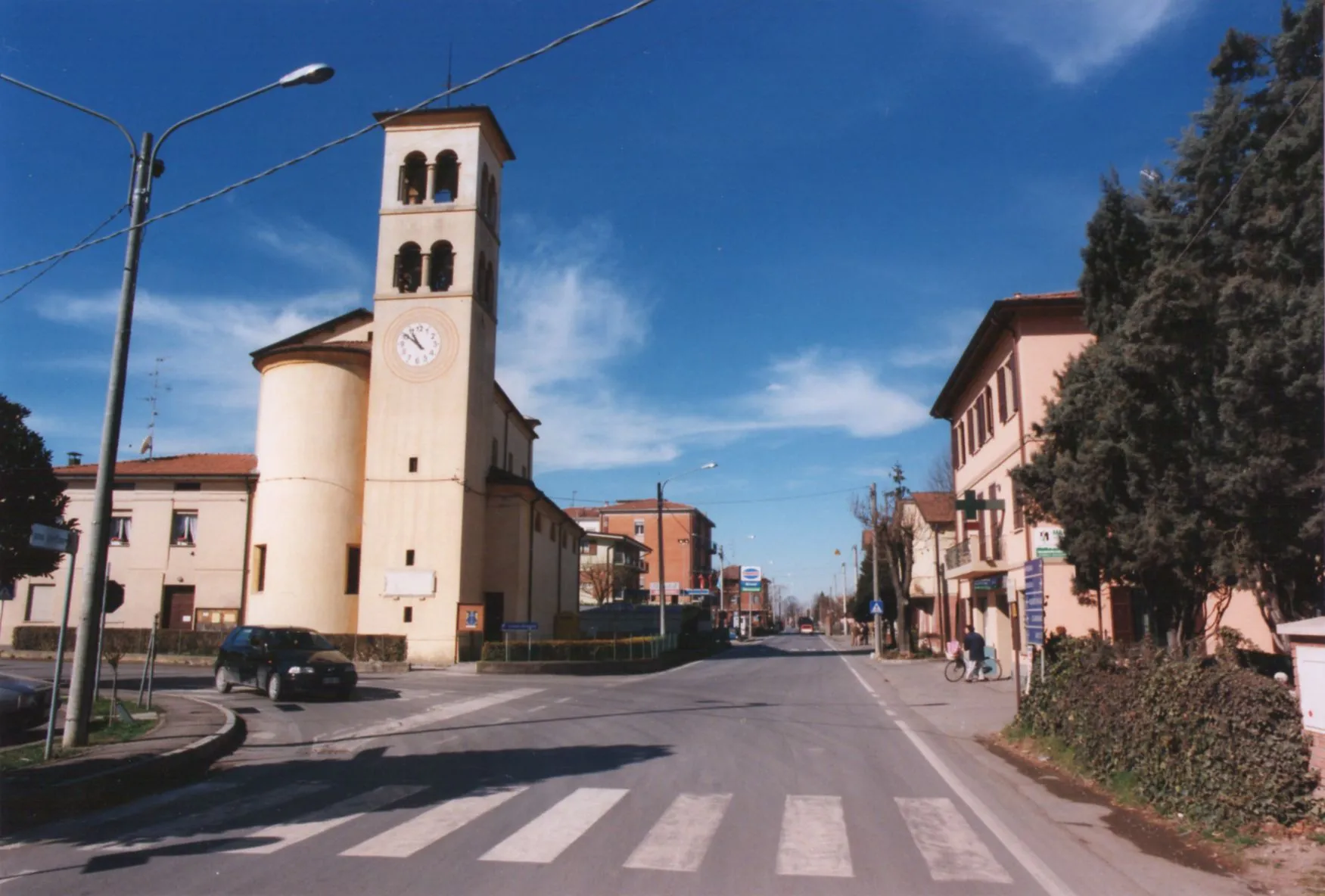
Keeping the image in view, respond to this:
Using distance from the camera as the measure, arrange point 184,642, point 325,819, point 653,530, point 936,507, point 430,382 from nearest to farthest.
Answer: point 325,819 → point 184,642 → point 430,382 → point 936,507 → point 653,530

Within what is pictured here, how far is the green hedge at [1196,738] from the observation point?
7605 mm

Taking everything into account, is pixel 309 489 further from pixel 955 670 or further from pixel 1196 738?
pixel 1196 738

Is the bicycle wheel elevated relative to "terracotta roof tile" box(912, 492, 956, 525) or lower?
lower

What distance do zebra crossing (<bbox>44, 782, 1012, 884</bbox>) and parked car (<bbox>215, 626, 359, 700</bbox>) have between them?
10094 millimetres

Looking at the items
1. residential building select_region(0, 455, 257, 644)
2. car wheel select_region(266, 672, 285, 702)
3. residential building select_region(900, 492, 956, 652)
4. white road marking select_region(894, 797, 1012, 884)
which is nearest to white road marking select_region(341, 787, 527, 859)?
white road marking select_region(894, 797, 1012, 884)

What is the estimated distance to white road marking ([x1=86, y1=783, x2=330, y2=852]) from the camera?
7711 mm

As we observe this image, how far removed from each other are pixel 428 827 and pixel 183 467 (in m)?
38.3

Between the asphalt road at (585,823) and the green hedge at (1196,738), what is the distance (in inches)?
39.6

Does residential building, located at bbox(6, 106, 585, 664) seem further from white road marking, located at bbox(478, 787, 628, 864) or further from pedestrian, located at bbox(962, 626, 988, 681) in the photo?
white road marking, located at bbox(478, 787, 628, 864)

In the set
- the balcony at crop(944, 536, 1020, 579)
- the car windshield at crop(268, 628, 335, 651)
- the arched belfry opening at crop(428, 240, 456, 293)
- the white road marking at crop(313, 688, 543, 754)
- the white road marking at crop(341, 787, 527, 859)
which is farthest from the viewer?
the arched belfry opening at crop(428, 240, 456, 293)

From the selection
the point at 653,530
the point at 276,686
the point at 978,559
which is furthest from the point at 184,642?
the point at 653,530

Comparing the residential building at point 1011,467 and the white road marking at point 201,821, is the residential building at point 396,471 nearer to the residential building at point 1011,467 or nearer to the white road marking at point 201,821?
the residential building at point 1011,467

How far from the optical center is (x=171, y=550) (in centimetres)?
4038

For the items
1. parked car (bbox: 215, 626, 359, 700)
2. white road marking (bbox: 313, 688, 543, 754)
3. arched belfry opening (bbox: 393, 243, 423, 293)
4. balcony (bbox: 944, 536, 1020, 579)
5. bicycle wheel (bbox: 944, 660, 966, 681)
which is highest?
arched belfry opening (bbox: 393, 243, 423, 293)
